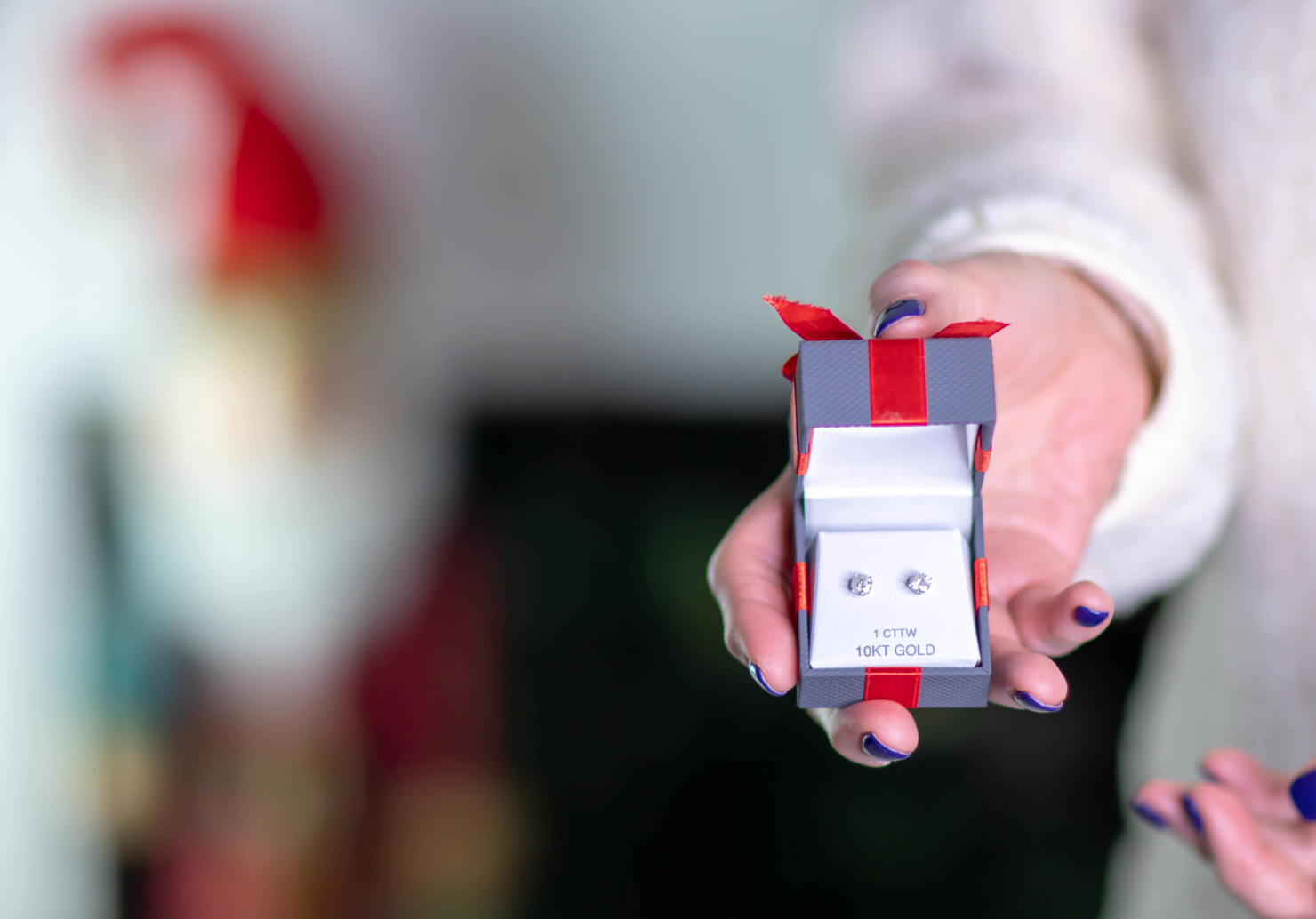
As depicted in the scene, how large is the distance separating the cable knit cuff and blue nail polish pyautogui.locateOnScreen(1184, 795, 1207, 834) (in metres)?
0.16

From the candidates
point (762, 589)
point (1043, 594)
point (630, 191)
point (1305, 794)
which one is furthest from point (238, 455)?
point (1305, 794)

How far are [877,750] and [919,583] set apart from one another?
4.2 inches

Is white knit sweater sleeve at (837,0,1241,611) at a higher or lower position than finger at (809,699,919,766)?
higher

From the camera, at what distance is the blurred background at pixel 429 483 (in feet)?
4.01

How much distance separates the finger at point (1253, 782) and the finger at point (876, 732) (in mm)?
292

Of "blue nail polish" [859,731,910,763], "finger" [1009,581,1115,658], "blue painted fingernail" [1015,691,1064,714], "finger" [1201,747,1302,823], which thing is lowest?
"finger" [1201,747,1302,823]

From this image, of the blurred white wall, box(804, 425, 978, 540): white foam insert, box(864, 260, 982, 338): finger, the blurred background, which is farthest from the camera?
the blurred white wall

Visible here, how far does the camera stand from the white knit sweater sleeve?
2.00ft

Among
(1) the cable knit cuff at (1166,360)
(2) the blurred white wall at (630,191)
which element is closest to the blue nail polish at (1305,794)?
(1) the cable knit cuff at (1166,360)

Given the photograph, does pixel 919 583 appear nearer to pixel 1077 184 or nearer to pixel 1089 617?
pixel 1089 617

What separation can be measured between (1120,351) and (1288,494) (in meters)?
0.17

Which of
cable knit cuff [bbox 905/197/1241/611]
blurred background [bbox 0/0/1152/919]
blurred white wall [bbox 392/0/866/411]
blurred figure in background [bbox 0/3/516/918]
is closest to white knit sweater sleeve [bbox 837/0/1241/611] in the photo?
cable knit cuff [bbox 905/197/1241/611]

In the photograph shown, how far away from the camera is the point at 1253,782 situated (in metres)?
0.60

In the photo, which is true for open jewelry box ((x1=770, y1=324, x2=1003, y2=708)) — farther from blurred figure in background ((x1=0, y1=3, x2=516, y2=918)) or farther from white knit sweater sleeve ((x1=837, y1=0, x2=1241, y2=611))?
blurred figure in background ((x1=0, y1=3, x2=516, y2=918))
